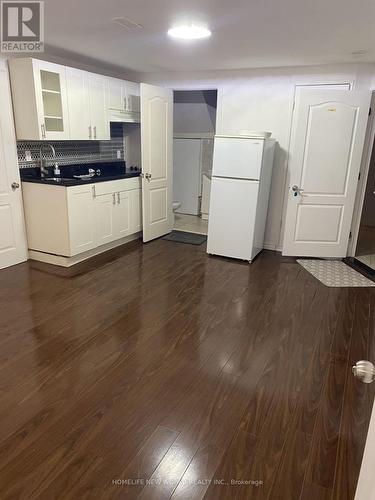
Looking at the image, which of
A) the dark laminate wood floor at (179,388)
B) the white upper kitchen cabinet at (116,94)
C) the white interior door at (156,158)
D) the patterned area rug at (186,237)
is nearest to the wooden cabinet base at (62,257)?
the dark laminate wood floor at (179,388)

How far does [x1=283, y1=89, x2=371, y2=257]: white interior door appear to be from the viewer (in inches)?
154

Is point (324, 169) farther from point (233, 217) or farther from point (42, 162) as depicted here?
point (42, 162)

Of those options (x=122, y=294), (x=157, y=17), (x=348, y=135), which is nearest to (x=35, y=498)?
(x=122, y=294)

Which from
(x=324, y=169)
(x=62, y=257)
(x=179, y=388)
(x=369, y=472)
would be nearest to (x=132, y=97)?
(x=62, y=257)

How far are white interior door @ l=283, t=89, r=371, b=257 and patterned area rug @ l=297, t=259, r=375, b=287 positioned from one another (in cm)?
14

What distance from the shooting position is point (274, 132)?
4422mm

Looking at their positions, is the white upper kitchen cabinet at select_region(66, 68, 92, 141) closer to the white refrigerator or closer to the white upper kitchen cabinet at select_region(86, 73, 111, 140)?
the white upper kitchen cabinet at select_region(86, 73, 111, 140)

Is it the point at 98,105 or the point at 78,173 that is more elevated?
the point at 98,105

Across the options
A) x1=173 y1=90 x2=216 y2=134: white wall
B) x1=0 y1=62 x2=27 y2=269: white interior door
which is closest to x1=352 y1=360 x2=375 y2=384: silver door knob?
x1=0 y1=62 x2=27 y2=269: white interior door

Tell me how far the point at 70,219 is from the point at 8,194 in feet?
2.27

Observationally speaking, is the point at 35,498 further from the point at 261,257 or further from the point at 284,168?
the point at 284,168

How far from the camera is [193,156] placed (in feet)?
20.9

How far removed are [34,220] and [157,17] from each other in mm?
2462

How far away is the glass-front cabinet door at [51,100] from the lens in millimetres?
3441
